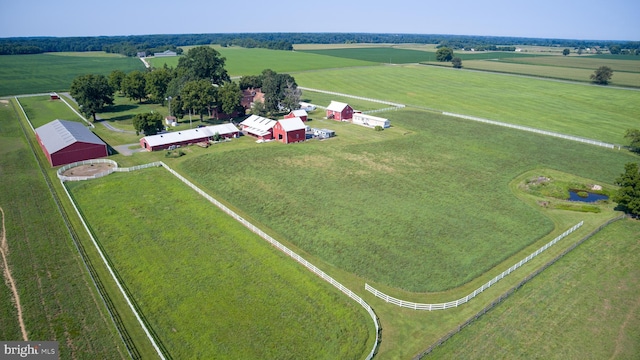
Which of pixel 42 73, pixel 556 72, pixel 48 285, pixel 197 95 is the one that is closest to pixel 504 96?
pixel 556 72

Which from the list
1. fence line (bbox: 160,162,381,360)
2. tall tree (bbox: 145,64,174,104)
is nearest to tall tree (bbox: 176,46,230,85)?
tall tree (bbox: 145,64,174,104)

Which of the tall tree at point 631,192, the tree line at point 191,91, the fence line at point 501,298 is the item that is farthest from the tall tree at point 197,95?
the tall tree at point 631,192

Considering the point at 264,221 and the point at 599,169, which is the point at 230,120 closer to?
the point at 264,221

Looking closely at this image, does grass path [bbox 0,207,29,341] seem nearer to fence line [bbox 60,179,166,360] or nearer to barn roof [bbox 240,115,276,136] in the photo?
fence line [bbox 60,179,166,360]

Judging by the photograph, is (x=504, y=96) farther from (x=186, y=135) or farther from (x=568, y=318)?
(x=568, y=318)

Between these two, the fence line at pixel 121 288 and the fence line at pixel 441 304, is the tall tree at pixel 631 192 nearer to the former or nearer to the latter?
the fence line at pixel 441 304
